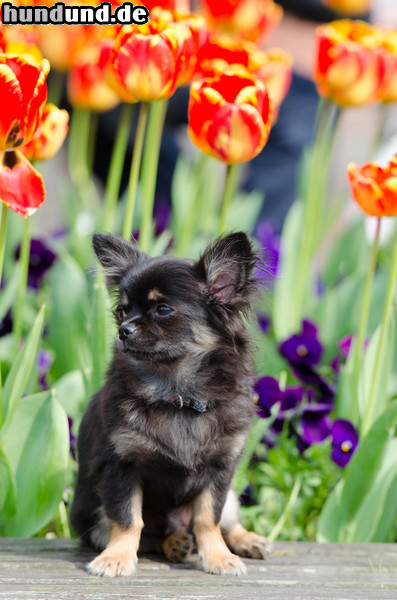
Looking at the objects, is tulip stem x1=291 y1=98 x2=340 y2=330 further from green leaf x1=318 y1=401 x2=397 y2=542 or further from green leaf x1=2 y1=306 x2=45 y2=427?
green leaf x1=2 y1=306 x2=45 y2=427

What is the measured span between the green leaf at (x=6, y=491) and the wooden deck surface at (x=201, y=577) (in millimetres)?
87

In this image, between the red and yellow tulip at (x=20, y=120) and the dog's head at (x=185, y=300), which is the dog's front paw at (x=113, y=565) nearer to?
the dog's head at (x=185, y=300)

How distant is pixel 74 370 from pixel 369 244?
70.3 inches

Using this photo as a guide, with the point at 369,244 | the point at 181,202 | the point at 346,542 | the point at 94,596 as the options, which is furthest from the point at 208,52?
the point at 94,596

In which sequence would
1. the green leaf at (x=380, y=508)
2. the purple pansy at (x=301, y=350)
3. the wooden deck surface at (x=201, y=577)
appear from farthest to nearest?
the purple pansy at (x=301, y=350), the green leaf at (x=380, y=508), the wooden deck surface at (x=201, y=577)

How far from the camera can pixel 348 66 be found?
3.26 metres

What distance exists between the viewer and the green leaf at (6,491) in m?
2.39

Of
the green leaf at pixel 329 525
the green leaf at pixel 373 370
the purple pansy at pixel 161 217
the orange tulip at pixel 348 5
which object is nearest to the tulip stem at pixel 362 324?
the green leaf at pixel 373 370

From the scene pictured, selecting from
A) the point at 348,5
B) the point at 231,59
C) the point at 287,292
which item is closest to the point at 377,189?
the point at 231,59

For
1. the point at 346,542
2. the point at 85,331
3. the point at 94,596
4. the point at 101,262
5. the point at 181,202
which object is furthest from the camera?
the point at 181,202

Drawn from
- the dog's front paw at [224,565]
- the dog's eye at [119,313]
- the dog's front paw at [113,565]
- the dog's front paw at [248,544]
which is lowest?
the dog's front paw at [248,544]

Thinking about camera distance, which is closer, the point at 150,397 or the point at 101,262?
the point at 150,397

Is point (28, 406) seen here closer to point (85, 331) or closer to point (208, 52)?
point (85, 331)

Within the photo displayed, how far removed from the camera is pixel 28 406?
2549mm
